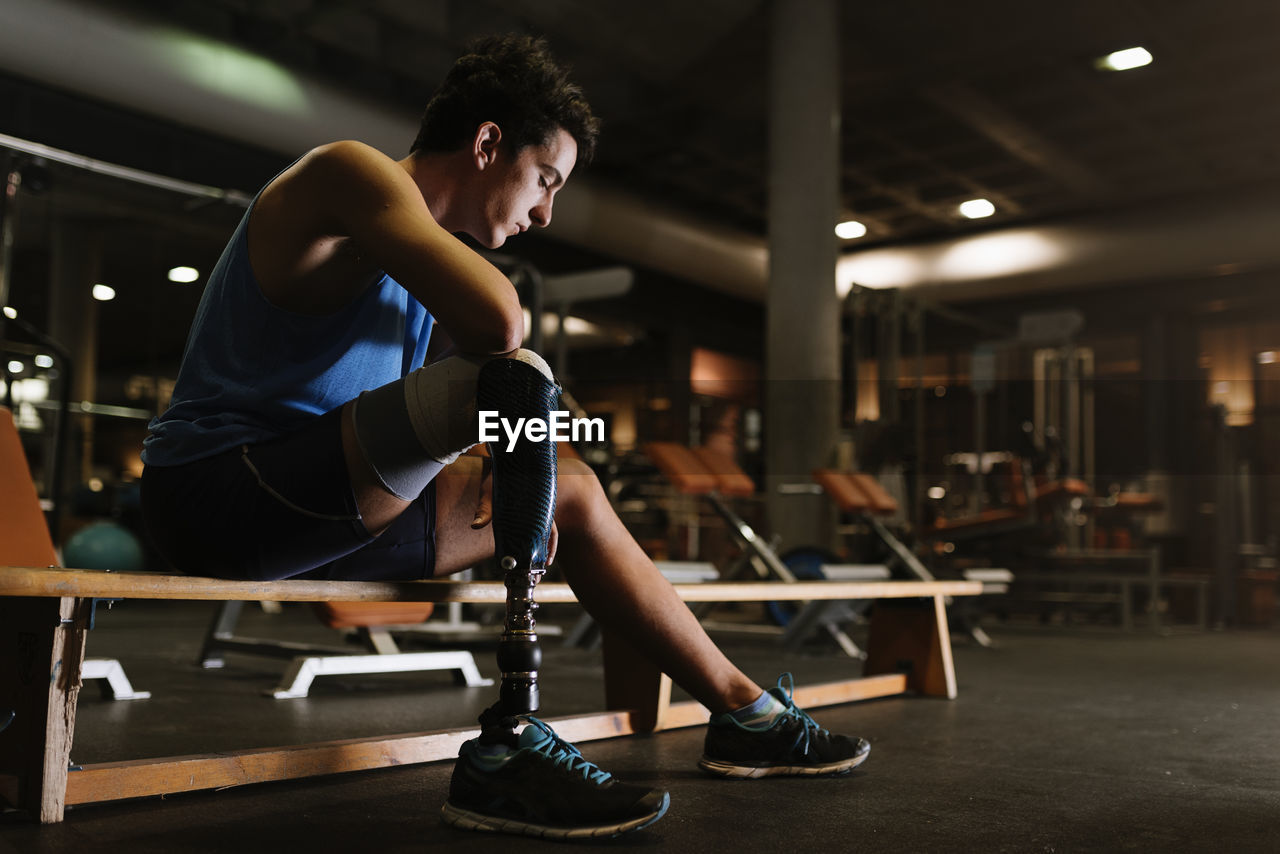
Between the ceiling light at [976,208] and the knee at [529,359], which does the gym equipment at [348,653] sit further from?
the ceiling light at [976,208]

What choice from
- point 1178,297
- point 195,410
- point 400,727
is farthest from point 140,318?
point 1178,297

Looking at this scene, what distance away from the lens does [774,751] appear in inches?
58.1

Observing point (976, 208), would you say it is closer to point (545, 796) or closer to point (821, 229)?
point (821, 229)

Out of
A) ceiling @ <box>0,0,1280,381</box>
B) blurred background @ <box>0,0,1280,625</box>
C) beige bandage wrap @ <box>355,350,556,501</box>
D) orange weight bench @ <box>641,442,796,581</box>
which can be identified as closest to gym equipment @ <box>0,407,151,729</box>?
beige bandage wrap @ <box>355,350,556,501</box>

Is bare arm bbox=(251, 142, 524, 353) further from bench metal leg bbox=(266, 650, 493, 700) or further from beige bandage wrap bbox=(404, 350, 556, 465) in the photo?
bench metal leg bbox=(266, 650, 493, 700)

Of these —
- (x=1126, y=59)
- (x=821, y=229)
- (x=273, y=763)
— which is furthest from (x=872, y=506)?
(x=1126, y=59)

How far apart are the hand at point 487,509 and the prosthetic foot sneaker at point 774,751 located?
0.39 m

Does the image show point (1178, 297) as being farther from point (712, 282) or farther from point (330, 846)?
point (330, 846)

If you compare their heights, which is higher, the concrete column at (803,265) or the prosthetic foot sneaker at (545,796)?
the concrete column at (803,265)

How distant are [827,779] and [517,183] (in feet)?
3.03

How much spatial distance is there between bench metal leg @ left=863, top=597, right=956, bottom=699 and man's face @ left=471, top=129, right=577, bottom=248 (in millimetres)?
1629

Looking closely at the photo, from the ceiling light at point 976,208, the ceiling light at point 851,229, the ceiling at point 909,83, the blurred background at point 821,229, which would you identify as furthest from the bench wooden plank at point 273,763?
the ceiling light at point 851,229

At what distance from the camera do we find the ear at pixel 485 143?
128 centimetres

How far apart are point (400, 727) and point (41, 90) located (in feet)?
16.2
